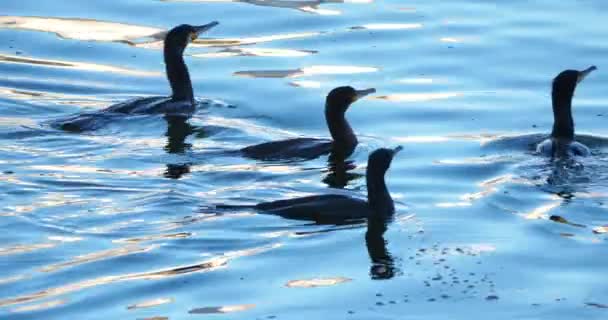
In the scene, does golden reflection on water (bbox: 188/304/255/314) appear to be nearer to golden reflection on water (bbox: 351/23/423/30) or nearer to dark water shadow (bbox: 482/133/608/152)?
dark water shadow (bbox: 482/133/608/152)

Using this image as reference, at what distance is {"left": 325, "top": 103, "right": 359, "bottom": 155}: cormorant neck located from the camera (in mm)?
16000

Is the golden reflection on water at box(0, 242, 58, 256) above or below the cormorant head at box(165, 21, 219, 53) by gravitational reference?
below

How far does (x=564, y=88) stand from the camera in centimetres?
1611

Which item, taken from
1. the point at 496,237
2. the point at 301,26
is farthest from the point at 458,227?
the point at 301,26

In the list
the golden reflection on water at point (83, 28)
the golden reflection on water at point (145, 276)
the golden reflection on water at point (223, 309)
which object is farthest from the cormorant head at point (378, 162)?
the golden reflection on water at point (83, 28)

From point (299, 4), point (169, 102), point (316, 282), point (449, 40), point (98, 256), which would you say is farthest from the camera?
point (299, 4)

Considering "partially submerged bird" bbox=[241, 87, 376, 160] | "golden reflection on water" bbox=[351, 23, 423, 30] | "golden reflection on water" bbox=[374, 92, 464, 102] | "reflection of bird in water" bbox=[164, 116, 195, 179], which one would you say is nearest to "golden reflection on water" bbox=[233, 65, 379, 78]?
"golden reflection on water" bbox=[374, 92, 464, 102]

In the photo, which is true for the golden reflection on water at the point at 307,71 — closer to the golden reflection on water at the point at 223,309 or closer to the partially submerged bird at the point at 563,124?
the partially submerged bird at the point at 563,124

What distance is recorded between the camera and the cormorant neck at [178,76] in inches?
693

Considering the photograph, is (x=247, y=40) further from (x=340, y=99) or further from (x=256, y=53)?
(x=340, y=99)

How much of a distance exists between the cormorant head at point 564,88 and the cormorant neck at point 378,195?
2965 millimetres

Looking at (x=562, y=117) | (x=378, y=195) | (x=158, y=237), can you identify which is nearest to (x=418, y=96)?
(x=562, y=117)

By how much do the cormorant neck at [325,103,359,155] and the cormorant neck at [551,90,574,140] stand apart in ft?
6.26

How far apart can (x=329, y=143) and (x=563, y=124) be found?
7.26 ft
